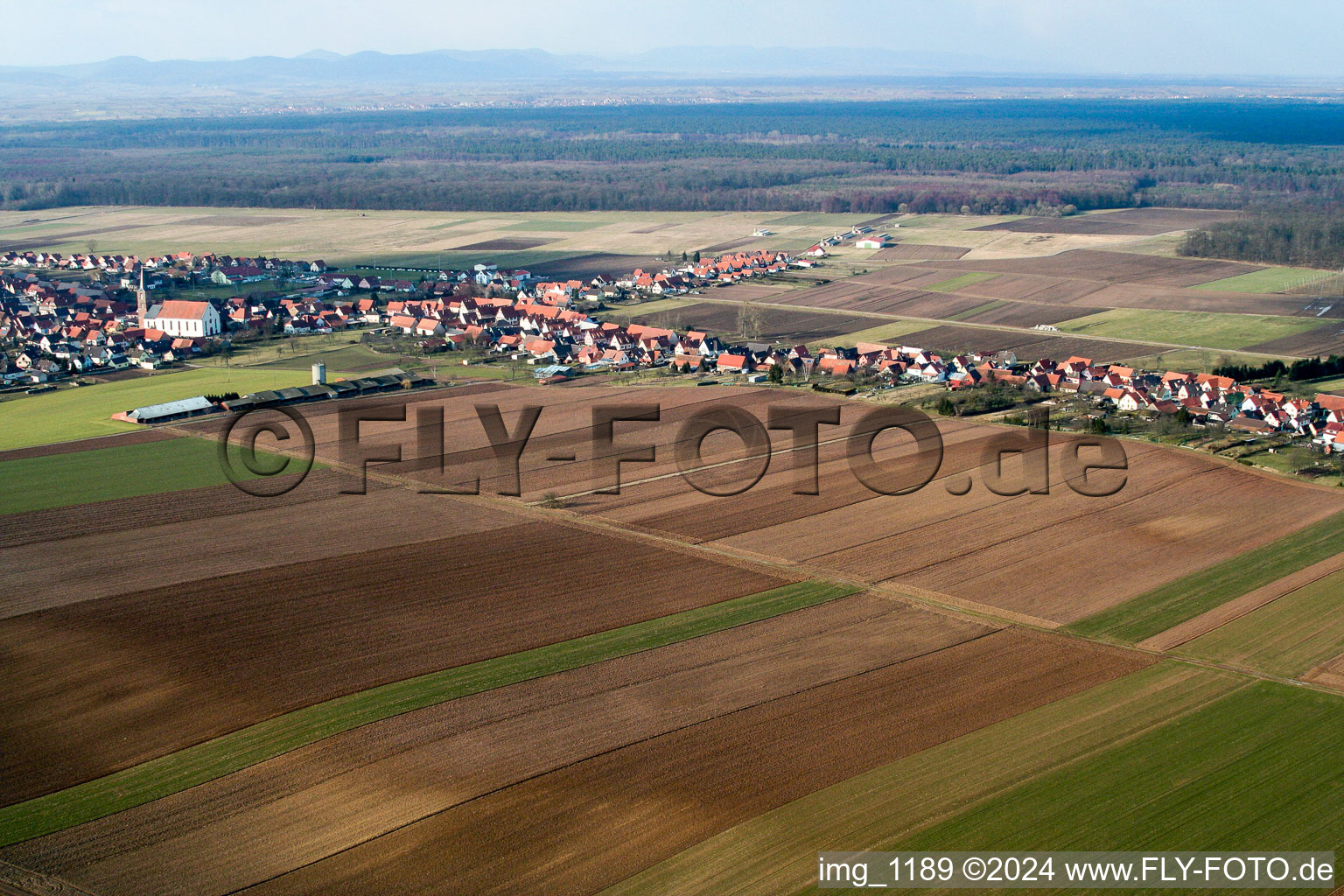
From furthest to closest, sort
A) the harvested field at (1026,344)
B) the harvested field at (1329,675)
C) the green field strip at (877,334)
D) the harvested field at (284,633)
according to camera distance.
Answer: the green field strip at (877,334), the harvested field at (1026,344), the harvested field at (1329,675), the harvested field at (284,633)

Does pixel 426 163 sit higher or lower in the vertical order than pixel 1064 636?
higher

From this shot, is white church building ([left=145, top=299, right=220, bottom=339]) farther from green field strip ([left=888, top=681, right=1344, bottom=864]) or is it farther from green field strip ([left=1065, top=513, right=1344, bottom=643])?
green field strip ([left=888, top=681, right=1344, bottom=864])

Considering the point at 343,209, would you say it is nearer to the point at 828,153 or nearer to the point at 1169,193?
the point at 828,153

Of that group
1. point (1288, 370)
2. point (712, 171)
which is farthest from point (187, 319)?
point (712, 171)

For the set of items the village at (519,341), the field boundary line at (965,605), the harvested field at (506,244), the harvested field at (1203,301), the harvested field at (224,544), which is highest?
the harvested field at (506,244)

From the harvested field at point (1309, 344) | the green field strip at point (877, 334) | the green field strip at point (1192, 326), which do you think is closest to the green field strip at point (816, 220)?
the green field strip at point (877, 334)

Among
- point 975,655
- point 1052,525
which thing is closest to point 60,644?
point 975,655

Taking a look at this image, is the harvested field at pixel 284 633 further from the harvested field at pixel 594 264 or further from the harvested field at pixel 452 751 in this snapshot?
the harvested field at pixel 594 264
